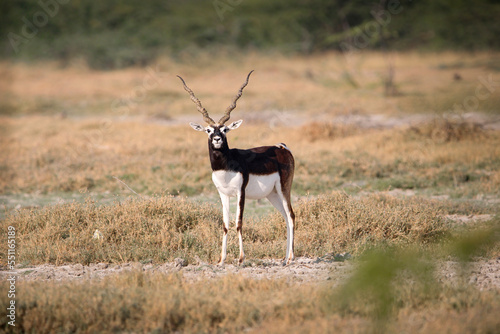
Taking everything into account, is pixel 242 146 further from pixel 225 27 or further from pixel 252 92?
pixel 225 27

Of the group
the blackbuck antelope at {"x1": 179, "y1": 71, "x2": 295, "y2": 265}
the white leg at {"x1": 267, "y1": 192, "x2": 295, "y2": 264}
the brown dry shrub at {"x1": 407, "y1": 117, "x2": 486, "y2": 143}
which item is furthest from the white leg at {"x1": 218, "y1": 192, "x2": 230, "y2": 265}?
the brown dry shrub at {"x1": 407, "y1": 117, "x2": 486, "y2": 143}

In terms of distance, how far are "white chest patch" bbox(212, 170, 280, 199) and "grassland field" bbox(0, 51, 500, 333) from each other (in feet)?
2.93

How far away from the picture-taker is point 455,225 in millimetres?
8469

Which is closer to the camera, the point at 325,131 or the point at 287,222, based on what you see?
the point at 287,222

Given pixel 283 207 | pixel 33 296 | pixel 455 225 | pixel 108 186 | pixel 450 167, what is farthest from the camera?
pixel 450 167

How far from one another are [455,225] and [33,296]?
6053 mm

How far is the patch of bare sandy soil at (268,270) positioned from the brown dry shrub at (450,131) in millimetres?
7754

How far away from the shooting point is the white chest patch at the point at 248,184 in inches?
250

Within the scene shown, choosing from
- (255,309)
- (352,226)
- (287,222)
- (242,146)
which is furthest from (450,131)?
(255,309)

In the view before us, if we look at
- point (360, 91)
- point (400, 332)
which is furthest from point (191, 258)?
point (360, 91)

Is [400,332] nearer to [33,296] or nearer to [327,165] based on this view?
[33,296]

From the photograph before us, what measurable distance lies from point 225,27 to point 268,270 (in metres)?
36.0

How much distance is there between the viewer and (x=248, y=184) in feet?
21.4

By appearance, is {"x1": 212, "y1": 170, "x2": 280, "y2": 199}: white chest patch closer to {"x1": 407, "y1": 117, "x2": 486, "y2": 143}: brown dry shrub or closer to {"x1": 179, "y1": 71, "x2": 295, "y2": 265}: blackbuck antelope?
{"x1": 179, "y1": 71, "x2": 295, "y2": 265}: blackbuck antelope
